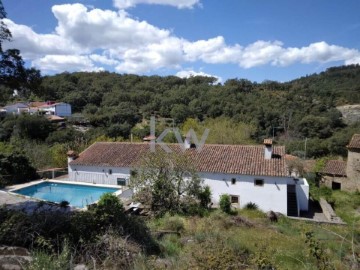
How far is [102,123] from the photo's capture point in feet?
187

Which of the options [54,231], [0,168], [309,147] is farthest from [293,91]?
[54,231]

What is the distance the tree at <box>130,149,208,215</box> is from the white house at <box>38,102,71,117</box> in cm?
5120

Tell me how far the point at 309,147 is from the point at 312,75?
90.9 m

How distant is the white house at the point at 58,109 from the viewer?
6281cm

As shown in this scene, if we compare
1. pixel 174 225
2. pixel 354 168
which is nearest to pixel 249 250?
pixel 174 225

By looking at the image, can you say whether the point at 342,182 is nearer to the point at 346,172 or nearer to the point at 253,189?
the point at 346,172

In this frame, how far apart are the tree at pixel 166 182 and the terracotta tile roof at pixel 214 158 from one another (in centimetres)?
192

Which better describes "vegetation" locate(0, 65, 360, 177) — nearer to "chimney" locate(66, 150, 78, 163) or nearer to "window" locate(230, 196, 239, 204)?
"chimney" locate(66, 150, 78, 163)

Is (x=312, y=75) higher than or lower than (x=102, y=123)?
higher

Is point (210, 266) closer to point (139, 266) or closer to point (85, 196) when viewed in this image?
point (139, 266)

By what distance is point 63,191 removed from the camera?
2423 cm

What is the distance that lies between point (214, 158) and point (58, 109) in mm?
50003

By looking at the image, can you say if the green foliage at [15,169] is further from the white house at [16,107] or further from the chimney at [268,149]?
the white house at [16,107]

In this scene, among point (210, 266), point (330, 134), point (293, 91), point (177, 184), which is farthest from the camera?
point (293, 91)
